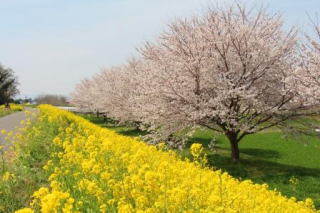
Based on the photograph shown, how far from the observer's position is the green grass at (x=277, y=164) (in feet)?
48.1

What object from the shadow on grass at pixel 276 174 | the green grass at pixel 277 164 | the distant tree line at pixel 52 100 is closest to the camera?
the shadow on grass at pixel 276 174

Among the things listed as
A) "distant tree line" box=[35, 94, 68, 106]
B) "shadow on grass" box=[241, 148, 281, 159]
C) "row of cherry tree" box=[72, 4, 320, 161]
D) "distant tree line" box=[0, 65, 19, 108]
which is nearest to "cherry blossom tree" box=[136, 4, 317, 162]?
"row of cherry tree" box=[72, 4, 320, 161]

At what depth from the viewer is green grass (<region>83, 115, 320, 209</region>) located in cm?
1465

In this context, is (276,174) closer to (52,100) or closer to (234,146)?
(234,146)

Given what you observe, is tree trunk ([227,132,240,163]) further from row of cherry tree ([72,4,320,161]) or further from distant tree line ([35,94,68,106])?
distant tree line ([35,94,68,106])

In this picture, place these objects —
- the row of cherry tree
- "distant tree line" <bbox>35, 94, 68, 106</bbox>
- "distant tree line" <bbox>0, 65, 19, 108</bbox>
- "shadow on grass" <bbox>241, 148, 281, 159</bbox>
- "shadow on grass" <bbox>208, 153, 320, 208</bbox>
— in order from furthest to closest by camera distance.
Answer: "distant tree line" <bbox>35, 94, 68, 106</bbox> → "distant tree line" <bbox>0, 65, 19, 108</bbox> → "shadow on grass" <bbox>241, 148, 281, 159</bbox> → the row of cherry tree → "shadow on grass" <bbox>208, 153, 320, 208</bbox>

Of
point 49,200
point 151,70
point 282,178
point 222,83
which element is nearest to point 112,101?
point 151,70

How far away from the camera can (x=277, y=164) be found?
1881 centimetres

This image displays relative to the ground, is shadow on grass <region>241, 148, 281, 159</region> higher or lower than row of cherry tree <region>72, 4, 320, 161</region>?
lower

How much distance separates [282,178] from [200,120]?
416 cm

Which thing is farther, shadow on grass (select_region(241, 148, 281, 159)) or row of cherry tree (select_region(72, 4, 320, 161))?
shadow on grass (select_region(241, 148, 281, 159))

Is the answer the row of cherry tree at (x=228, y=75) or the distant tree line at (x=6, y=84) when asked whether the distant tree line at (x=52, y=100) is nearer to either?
the distant tree line at (x=6, y=84)

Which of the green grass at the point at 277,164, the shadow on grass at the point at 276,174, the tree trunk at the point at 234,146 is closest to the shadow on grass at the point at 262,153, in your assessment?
the green grass at the point at 277,164

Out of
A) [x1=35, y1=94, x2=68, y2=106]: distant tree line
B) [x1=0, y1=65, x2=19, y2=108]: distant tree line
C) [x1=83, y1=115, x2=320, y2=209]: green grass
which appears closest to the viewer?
[x1=83, y1=115, x2=320, y2=209]: green grass
